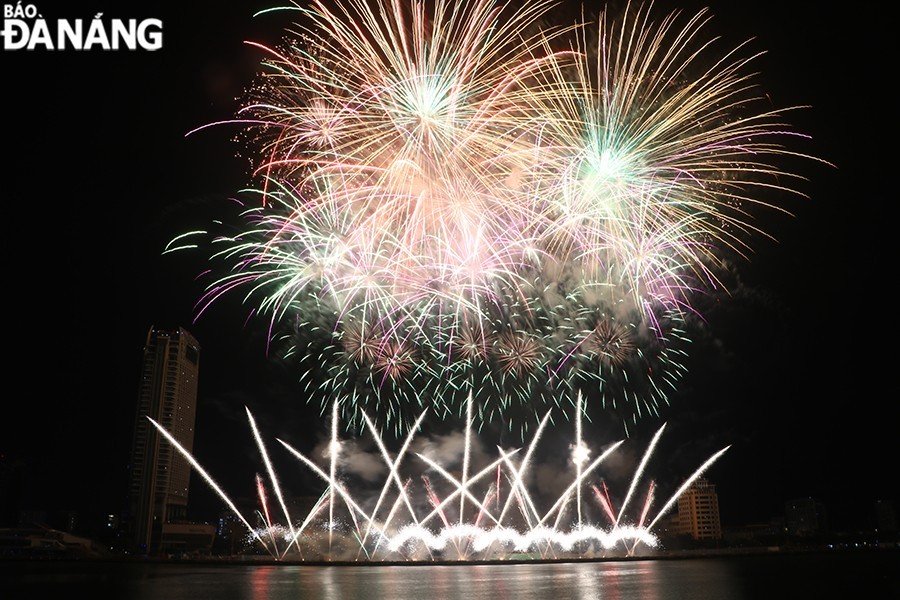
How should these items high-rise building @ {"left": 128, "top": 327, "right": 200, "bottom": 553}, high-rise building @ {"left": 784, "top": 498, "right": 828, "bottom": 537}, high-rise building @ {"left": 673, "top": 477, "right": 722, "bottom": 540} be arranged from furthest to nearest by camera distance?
high-rise building @ {"left": 784, "top": 498, "right": 828, "bottom": 537} → high-rise building @ {"left": 673, "top": 477, "right": 722, "bottom": 540} → high-rise building @ {"left": 128, "top": 327, "right": 200, "bottom": 553}

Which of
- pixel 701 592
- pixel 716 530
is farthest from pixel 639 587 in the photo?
pixel 716 530

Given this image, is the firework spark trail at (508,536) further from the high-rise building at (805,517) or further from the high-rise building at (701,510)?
the high-rise building at (805,517)

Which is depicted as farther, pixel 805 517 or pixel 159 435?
pixel 805 517

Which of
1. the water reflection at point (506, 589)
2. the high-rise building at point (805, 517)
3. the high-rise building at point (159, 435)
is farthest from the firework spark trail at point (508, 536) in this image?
the high-rise building at point (805, 517)

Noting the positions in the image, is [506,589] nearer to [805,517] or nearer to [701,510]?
[701,510]

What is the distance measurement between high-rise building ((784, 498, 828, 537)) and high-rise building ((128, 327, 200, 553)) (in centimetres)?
13387

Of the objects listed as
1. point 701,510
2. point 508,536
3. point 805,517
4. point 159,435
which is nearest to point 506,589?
point 508,536

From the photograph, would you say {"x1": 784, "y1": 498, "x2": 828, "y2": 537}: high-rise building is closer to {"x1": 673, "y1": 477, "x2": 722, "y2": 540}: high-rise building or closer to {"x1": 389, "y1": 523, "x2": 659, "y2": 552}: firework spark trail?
{"x1": 673, "y1": 477, "x2": 722, "y2": 540}: high-rise building

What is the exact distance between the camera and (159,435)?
145 metres

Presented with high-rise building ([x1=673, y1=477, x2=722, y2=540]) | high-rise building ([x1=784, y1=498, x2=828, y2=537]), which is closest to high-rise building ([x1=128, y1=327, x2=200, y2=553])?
high-rise building ([x1=673, y1=477, x2=722, y2=540])

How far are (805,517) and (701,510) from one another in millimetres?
38807

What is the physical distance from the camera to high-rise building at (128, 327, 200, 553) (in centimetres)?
13525

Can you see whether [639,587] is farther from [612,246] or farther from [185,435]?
[185,435]

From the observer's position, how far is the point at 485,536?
290 ft
